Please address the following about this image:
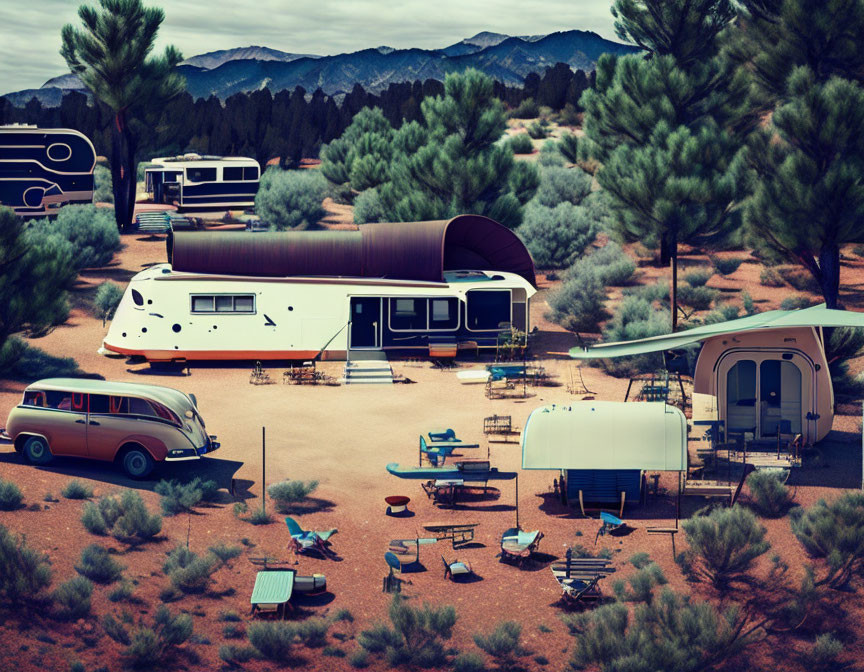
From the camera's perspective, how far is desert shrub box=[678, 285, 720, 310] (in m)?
37.4

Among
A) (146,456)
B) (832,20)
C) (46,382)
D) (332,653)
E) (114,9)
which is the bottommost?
(332,653)

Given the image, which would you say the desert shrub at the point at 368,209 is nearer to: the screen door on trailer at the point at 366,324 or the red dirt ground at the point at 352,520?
the screen door on trailer at the point at 366,324

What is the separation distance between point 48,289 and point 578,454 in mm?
15352

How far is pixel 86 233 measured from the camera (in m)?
43.2

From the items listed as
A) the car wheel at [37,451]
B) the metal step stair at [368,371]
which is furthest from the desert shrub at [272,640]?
the metal step stair at [368,371]

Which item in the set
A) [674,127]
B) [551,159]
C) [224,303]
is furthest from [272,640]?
[551,159]

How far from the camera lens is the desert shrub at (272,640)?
15.0 metres

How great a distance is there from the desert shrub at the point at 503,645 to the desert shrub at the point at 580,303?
20.9m

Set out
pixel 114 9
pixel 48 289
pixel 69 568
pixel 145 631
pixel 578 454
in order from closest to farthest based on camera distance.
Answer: pixel 145 631
pixel 69 568
pixel 578 454
pixel 48 289
pixel 114 9

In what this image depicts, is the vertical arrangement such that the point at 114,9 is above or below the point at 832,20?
above

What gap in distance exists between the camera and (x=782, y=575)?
1720cm

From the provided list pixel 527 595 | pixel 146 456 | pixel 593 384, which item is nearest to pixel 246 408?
pixel 146 456

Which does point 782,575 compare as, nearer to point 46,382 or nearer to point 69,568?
point 69,568

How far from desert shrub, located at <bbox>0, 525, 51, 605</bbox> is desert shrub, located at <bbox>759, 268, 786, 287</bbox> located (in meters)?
30.0
